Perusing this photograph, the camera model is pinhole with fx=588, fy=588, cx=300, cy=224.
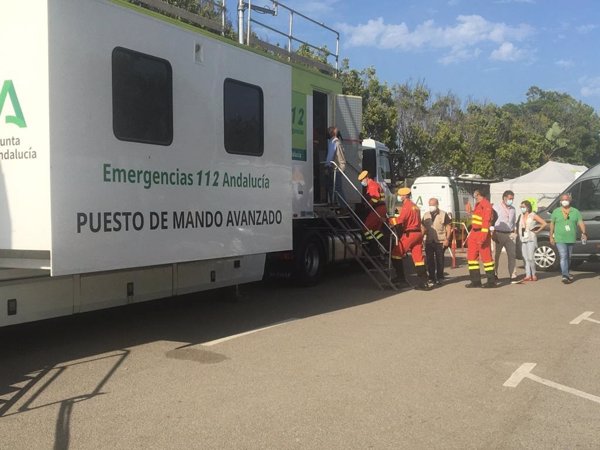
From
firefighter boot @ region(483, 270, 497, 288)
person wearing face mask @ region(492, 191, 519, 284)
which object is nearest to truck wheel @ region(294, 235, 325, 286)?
firefighter boot @ region(483, 270, 497, 288)

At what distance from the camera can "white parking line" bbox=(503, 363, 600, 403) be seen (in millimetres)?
5016

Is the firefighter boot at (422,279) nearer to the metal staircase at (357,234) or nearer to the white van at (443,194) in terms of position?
the metal staircase at (357,234)

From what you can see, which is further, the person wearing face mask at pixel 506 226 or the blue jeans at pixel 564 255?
the person wearing face mask at pixel 506 226

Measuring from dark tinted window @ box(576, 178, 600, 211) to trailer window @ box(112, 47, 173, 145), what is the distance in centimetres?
994

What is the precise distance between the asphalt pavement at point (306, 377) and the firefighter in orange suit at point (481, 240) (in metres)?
1.65

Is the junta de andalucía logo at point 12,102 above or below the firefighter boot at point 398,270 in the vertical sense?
above

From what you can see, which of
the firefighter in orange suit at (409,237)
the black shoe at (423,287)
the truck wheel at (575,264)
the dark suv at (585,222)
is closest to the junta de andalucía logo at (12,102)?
the firefighter in orange suit at (409,237)

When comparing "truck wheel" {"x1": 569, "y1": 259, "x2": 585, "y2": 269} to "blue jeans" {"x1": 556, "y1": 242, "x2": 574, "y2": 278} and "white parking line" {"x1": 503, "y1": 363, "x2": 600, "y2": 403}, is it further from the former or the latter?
"white parking line" {"x1": 503, "y1": 363, "x2": 600, "y2": 403}

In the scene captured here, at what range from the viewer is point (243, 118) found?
25.1 feet

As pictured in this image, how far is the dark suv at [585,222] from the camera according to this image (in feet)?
40.8

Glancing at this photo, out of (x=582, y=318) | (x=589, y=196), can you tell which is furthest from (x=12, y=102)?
(x=589, y=196)

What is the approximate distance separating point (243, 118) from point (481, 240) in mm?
5509

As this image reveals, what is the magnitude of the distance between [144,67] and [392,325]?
14.6 ft

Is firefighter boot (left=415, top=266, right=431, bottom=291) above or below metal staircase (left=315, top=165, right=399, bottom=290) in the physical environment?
below
